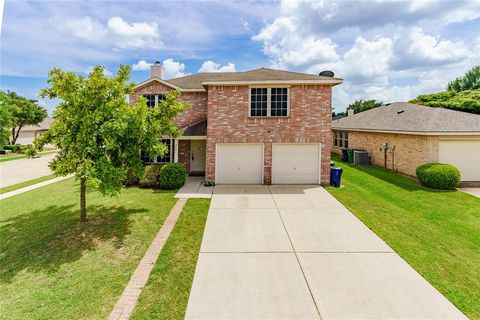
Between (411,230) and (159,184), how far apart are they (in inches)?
442

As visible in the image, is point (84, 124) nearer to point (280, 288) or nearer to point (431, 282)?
point (280, 288)

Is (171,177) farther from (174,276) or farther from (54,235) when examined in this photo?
(174,276)

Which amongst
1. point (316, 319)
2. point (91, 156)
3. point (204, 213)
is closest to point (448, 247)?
point (316, 319)

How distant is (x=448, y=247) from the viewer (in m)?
7.78

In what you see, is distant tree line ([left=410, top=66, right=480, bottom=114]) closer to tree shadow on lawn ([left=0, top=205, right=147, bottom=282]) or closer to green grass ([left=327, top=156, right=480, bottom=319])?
green grass ([left=327, top=156, right=480, bottom=319])

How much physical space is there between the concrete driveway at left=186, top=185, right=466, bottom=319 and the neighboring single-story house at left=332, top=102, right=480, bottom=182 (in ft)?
29.7

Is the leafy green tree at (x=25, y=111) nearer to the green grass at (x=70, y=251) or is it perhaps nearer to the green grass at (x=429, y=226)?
the green grass at (x=70, y=251)

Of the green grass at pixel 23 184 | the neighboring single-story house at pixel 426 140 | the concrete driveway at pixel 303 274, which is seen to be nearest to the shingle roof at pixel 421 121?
the neighboring single-story house at pixel 426 140

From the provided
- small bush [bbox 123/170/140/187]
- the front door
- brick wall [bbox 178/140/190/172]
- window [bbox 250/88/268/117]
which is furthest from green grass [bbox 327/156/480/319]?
small bush [bbox 123/170/140/187]

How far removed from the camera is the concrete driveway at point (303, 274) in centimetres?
516

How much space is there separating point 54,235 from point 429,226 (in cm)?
1244

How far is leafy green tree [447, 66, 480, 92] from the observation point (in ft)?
160

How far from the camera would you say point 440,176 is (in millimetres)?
14242

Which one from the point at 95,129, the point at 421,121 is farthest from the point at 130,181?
the point at 421,121
